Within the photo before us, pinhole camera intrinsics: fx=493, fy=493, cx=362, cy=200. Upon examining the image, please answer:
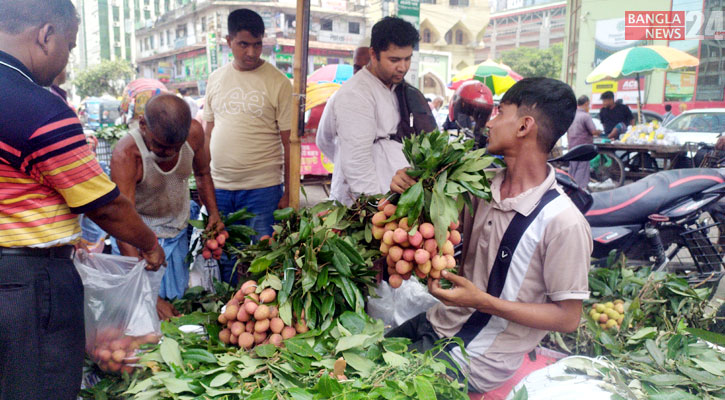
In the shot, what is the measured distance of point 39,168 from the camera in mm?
1423

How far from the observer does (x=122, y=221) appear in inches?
65.0

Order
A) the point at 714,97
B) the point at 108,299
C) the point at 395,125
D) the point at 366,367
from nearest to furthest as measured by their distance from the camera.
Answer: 1. the point at 366,367
2. the point at 108,299
3. the point at 395,125
4. the point at 714,97

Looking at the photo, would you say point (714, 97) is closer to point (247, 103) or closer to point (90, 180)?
point (247, 103)

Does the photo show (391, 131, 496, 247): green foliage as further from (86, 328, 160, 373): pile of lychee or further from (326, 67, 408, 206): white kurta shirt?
(86, 328, 160, 373): pile of lychee

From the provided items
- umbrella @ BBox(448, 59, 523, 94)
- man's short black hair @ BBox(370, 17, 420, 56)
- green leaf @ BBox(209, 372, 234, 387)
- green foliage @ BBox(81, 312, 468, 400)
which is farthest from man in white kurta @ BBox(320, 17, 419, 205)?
umbrella @ BBox(448, 59, 523, 94)

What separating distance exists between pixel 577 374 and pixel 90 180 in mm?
1675

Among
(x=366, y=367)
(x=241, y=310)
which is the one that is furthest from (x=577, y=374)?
(x=241, y=310)

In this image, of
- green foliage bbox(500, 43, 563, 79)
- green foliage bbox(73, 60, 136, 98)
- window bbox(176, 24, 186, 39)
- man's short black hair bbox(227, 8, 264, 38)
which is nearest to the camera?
man's short black hair bbox(227, 8, 264, 38)

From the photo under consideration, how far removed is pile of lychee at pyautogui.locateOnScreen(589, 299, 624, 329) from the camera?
7.47 feet

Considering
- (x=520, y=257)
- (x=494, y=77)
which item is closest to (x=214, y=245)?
(x=520, y=257)

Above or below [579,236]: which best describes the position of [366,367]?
below

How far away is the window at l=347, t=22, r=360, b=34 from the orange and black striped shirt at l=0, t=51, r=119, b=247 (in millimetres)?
35899

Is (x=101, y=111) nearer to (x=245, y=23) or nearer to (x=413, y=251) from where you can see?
(x=245, y=23)

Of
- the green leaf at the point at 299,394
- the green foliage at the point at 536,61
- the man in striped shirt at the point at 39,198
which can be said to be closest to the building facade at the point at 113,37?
the man in striped shirt at the point at 39,198
